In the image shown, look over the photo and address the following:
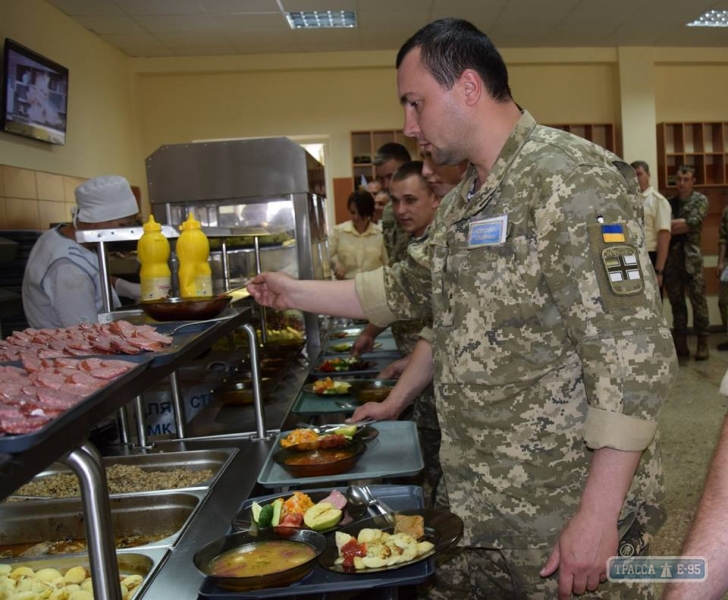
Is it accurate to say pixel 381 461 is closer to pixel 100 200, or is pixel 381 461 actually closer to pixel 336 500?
pixel 336 500

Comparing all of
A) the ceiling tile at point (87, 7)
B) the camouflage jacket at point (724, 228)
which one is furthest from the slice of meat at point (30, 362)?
the camouflage jacket at point (724, 228)

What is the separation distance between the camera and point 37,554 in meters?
1.41

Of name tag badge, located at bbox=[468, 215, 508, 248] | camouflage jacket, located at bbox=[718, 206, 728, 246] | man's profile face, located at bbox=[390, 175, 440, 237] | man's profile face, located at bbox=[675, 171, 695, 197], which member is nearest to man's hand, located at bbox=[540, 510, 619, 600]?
name tag badge, located at bbox=[468, 215, 508, 248]

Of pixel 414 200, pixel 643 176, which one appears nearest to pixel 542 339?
pixel 414 200

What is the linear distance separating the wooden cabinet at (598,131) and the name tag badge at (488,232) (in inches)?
273

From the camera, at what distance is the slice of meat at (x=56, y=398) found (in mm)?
781

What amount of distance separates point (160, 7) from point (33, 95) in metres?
1.46

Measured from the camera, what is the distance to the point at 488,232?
1354mm

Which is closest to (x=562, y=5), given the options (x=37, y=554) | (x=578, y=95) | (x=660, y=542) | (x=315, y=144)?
(x=578, y=95)

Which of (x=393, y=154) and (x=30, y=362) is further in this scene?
(x=393, y=154)

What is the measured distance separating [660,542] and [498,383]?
207 centimetres

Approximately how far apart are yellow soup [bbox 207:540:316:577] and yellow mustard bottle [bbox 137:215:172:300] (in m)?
0.77

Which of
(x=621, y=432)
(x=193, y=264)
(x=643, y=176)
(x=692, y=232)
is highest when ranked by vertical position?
(x=643, y=176)

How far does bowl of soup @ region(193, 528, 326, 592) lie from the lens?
3.55 ft
